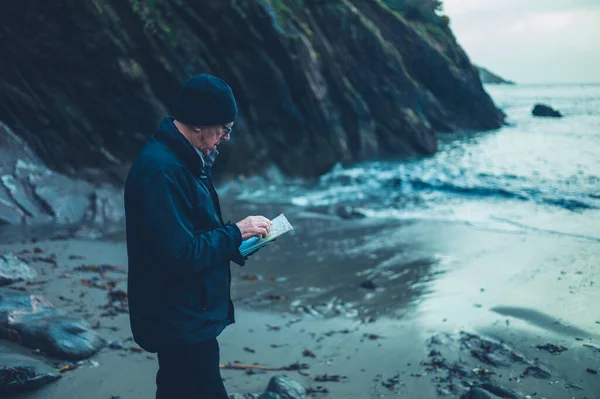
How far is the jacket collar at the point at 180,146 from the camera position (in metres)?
2.36

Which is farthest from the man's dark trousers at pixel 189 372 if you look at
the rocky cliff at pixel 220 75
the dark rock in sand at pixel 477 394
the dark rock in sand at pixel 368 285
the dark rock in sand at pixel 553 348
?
the rocky cliff at pixel 220 75

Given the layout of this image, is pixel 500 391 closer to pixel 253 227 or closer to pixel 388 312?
pixel 388 312

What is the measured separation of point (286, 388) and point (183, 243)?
6.89ft

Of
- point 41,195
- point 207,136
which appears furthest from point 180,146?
point 41,195

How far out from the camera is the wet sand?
4.17 m

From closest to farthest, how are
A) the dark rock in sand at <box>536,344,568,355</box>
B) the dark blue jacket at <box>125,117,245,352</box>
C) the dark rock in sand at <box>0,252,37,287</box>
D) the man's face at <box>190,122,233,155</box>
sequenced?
1. the dark blue jacket at <box>125,117,245,352</box>
2. the man's face at <box>190,122,233,155</box>
3. the dark rock in sand at <box>536,344,568,355</box>
4. the dark rock in sand at <box>0,252,37,287</box>

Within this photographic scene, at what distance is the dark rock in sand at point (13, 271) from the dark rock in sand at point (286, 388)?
322 centimetres

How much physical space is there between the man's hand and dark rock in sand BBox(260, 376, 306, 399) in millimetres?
1728

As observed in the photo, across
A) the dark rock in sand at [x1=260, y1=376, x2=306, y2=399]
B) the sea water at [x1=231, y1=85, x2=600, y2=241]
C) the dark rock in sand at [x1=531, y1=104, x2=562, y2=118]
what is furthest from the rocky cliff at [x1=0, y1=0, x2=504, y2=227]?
the dark rock in sand at [x1=531, y1=104, x2=562, y2=118]

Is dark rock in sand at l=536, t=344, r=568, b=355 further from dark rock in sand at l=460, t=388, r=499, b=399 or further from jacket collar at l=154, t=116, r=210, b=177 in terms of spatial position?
jacket collar at l=154, t=116, r=210, b=177

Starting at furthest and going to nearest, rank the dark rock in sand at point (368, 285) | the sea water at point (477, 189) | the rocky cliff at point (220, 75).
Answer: the sea water at point (477, 189), the rocky cliff at point (220, 75), the dark rock in sand at point (368, 285)

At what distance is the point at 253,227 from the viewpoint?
2.56 meters

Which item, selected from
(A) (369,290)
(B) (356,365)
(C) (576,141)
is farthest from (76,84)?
(C) (576,141)

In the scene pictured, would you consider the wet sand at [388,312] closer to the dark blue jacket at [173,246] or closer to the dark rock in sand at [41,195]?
the dark rock in sand at [41,195]
